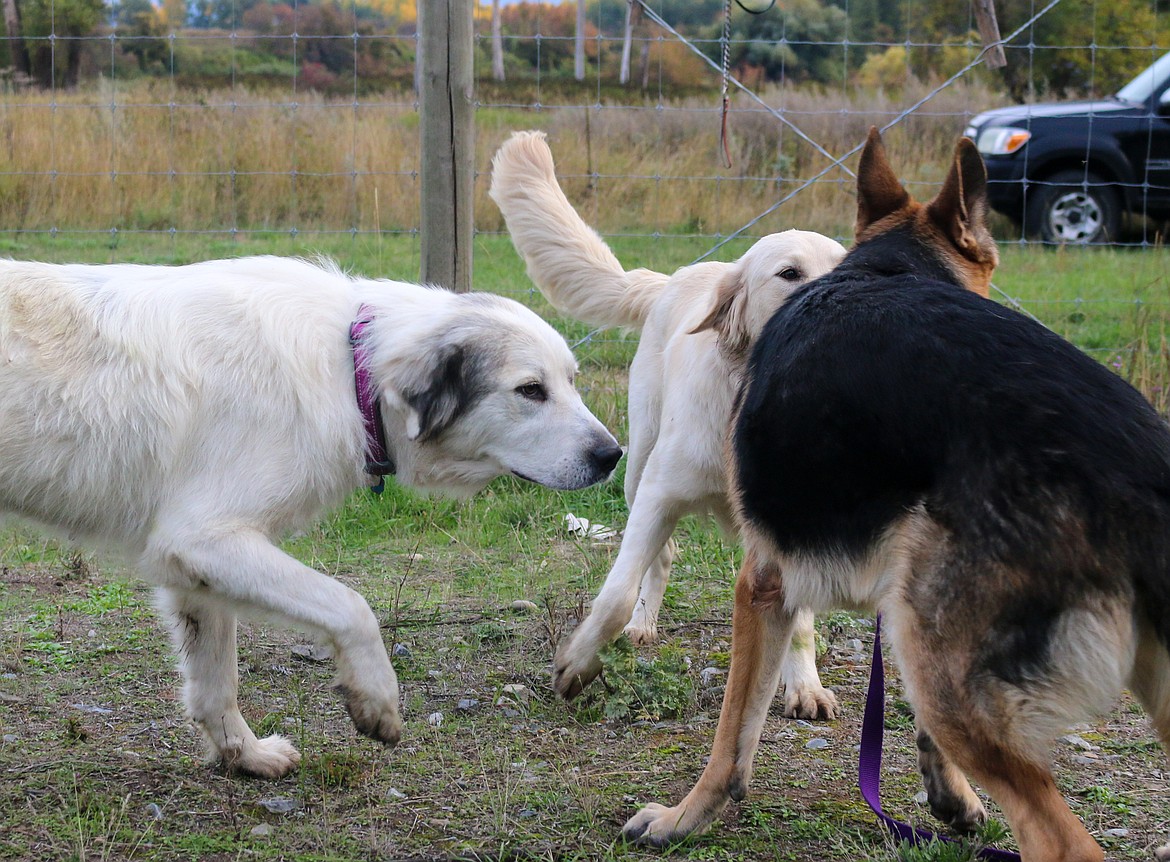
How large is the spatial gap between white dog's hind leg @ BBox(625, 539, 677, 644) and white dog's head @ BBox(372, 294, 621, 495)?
3.14ft

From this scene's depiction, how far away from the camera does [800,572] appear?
238 centimetres

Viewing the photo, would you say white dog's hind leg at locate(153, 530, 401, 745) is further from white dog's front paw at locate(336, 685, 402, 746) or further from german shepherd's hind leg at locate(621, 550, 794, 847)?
german shepherd's hind leg at locate(621, 550, 794, 847)

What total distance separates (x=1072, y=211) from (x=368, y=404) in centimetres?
974

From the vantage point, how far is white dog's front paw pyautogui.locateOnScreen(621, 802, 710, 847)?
2.61 m

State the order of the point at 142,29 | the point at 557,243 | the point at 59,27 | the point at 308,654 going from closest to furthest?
the point at 308,654 → the point at 557,243 → the point at 59,27 → the point at 142,29

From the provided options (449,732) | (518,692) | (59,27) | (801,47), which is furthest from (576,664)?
(801,47)

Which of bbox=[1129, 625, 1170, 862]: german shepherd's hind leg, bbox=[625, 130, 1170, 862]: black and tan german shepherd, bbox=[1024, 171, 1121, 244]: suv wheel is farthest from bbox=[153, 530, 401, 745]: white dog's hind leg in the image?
bbox=[1024, 171, 1121, 244]: suv wheel

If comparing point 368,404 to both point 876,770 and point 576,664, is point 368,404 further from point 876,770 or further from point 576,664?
point 876,770

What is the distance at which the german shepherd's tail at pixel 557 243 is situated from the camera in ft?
14.8

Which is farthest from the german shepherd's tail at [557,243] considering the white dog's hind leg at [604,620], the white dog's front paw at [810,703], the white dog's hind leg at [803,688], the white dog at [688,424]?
the white dog's front paw at [810,703]

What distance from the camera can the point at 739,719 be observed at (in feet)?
8.61

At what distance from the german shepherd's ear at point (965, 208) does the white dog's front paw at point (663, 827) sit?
5.31 ft

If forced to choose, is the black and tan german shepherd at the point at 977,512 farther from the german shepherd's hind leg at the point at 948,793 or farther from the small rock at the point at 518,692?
the small rock at the point at 518,692

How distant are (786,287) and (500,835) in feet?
5.67
